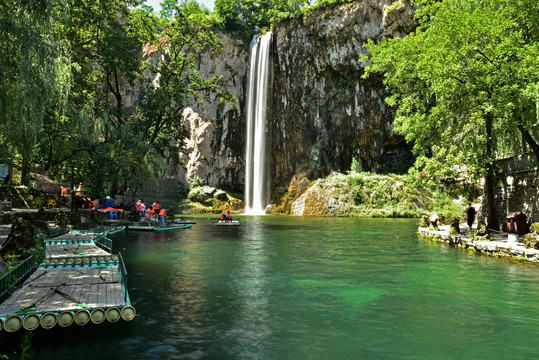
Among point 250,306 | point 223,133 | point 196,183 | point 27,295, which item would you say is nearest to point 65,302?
point 27,295

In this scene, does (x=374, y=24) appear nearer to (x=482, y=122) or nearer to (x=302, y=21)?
(x=302, y=21)

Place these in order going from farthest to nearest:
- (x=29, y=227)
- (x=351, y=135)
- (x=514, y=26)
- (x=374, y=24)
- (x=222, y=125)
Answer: (x=222, y=125) → (x=351, y=135) → (x=374, y=24) → (x=514, y=26) → (x=29, y=227)

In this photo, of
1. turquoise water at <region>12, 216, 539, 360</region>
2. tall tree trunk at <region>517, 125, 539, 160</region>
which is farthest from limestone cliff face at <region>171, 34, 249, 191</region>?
tall tree trunk at <region>517, 125, 539, 160</region>

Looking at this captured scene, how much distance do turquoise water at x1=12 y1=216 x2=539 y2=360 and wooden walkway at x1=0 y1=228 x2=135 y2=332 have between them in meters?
0.44

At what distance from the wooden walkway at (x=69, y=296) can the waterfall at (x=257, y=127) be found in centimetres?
4383

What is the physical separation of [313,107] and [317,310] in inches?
1872

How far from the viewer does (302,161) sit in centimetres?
5434

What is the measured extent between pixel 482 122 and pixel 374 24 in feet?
113

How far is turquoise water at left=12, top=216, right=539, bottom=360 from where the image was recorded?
653cm

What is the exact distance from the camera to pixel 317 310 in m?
8.61

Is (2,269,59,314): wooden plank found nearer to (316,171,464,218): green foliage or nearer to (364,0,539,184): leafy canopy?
(364,0,539,184): leafy canopy

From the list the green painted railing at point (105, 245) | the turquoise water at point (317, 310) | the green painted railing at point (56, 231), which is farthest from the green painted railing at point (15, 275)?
the green painted railing at point (56, 231)

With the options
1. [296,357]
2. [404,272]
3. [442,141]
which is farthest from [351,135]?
[296,357]

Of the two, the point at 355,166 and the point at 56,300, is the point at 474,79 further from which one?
the point at 355,166
